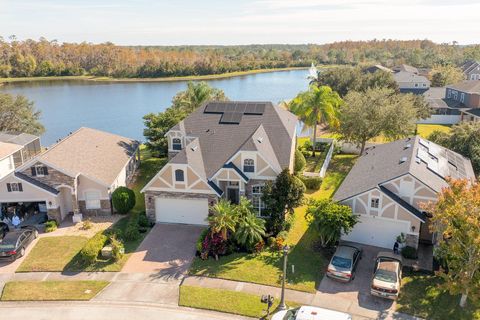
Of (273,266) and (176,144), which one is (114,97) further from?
(273,266)

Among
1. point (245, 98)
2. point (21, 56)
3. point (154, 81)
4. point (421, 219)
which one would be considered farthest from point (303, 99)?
point (21, 56)

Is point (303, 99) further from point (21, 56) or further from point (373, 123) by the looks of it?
point (21, 56)

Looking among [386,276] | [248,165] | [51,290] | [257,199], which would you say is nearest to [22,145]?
[51,290]

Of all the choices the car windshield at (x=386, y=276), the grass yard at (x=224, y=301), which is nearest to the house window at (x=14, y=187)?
the grass yard at (x=224, y=301)

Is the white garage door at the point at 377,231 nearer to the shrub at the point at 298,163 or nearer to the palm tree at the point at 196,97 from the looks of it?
the shrub at the point at 298,163

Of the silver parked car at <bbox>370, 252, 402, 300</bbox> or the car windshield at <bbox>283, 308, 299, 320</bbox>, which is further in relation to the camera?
the silver parked car at <bbox>370, 252, 402, 300</bbox>

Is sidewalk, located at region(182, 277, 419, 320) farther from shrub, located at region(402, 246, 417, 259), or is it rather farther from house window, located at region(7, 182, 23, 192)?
house window, located at region(7, 182, 23, 192)

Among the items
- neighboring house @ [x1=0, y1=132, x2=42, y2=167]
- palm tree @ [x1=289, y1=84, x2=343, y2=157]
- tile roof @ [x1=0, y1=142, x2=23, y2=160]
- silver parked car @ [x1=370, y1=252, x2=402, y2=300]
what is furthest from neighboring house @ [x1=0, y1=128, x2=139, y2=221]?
palm tree @ [x1=289, y1=84, x2=343, y2=157]
